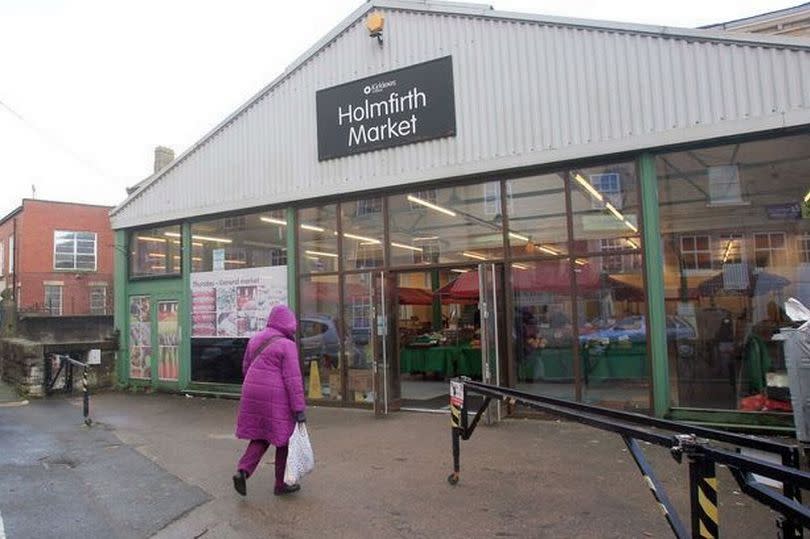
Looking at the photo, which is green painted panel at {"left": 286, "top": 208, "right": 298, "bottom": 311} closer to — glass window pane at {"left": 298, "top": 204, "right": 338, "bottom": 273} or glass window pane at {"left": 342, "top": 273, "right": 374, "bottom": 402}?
glass window pane at {"left": 298, "top": 204, "right": 338, "bottom": 273}

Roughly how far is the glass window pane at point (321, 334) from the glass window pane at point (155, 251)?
3.71m

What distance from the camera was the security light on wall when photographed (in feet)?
34.6

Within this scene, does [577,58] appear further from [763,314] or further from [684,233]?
[763,314]

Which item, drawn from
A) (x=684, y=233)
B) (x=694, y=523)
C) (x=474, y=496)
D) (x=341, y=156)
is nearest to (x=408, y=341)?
(x=341, y=156)

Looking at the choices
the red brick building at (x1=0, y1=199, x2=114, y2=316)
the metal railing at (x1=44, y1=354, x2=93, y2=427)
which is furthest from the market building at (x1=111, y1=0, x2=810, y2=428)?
the red brick building at (x1=0, y1=199, x2=114, y2=316)

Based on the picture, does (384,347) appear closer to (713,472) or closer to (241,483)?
(241,483)

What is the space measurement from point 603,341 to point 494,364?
1.58 metres

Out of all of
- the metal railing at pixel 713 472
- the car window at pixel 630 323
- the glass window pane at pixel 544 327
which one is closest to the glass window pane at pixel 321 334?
the glass window pane at pixel 544 327

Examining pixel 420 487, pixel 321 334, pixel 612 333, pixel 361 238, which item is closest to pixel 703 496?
pixel 420 487

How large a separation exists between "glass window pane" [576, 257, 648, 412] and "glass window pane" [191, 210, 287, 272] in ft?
18.5

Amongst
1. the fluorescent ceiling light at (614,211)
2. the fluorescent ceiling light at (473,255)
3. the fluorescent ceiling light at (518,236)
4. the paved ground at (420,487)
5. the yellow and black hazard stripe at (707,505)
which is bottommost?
the paved ground at (420,487)

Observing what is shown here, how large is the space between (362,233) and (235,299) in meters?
3.16

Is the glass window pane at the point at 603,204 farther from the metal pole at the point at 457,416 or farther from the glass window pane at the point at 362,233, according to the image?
the metal pole at the point at 457,416

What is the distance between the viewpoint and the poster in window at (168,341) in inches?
525
